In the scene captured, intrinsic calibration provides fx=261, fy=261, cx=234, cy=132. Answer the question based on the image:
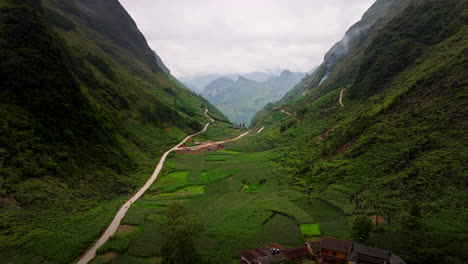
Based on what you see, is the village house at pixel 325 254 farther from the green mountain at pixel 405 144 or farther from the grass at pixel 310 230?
the grass at pixel 310 230

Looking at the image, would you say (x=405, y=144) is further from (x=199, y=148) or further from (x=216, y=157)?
(x=199, y=148)

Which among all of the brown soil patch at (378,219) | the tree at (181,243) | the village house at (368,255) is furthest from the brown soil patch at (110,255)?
the brown soil patch at (378,219)

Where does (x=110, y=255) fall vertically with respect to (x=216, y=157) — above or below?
below

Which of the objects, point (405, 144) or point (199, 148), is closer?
point (405, 144)

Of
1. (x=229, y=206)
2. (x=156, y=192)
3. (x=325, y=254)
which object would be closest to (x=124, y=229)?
(x=156, y=192)

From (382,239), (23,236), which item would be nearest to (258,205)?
(382,239)

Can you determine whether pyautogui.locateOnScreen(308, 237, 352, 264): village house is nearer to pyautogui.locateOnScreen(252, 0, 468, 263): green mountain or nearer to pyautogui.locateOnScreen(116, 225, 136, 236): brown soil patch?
pyautogui.locateOnScreen(252, 0, 468, 263): green mountain

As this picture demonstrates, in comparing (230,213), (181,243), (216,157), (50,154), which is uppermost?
(216,157)

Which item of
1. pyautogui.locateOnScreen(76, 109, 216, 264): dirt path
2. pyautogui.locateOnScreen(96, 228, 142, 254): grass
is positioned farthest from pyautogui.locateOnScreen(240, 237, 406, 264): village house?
pyautogui.locateOnScreen(76, 109, 216, 264): dirt path
